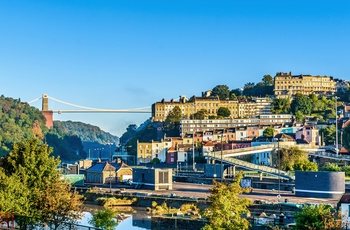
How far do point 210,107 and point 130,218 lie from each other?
236 feet

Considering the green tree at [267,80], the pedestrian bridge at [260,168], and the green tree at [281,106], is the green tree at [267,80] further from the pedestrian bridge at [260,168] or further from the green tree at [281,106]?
the pedestrian bridge at [260,168]

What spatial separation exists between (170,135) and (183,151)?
16885 millimetres

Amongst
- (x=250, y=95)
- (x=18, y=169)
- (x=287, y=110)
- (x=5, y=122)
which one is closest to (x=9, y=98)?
(x=5, y=122)

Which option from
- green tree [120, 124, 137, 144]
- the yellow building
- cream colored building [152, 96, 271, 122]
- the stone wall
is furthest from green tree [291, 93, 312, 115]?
the stone wall

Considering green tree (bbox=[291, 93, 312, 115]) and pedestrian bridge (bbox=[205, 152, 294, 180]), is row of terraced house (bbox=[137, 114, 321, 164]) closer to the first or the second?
green tree (bbox=[291, 93, 312, 115])

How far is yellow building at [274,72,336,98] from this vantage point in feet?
394

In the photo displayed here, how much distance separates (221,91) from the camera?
123m

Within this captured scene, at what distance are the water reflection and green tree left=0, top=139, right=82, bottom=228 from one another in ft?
17.6

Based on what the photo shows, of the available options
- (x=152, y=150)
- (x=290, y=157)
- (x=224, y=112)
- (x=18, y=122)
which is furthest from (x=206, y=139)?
(x=18, y=122)

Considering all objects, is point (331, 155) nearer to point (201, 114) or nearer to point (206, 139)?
point (206, 139)

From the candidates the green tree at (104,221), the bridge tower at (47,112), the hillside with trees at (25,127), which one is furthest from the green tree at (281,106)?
the green tree at (104,221)

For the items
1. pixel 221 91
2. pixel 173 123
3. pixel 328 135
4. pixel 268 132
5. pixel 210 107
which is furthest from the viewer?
pixel 221 91

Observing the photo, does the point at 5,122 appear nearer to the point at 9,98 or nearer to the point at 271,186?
the point at 9,98

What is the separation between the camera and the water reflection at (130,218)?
3697 cm
